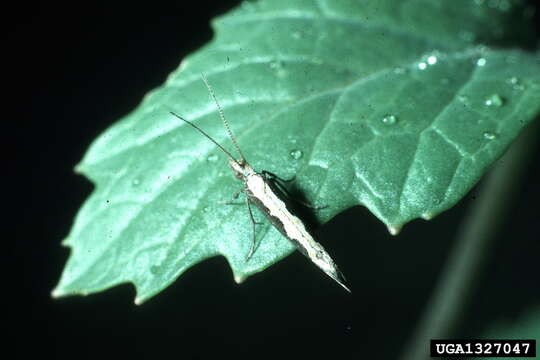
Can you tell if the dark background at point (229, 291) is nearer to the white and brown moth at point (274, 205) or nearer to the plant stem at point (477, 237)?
the plant stem at point (477, 237)

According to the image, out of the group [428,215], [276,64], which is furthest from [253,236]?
[276,64]

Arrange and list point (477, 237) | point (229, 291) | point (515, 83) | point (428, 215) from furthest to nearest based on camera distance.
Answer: point (229, 291)
point (477, 237)
point (515, 83)
point (428, 215)

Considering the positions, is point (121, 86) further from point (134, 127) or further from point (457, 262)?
point (457, 262)

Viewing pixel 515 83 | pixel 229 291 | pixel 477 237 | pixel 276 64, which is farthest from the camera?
pixel 229 291

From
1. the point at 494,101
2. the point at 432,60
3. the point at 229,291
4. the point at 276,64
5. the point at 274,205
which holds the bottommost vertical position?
the point at 229,291

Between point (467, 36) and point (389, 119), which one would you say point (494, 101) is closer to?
point (389, 119)

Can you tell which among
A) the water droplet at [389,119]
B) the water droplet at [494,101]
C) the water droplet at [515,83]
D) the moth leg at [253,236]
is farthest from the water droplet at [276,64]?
the water droplet at [515,83]

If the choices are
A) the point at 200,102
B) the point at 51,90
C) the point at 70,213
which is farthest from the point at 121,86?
the point at 200,102
